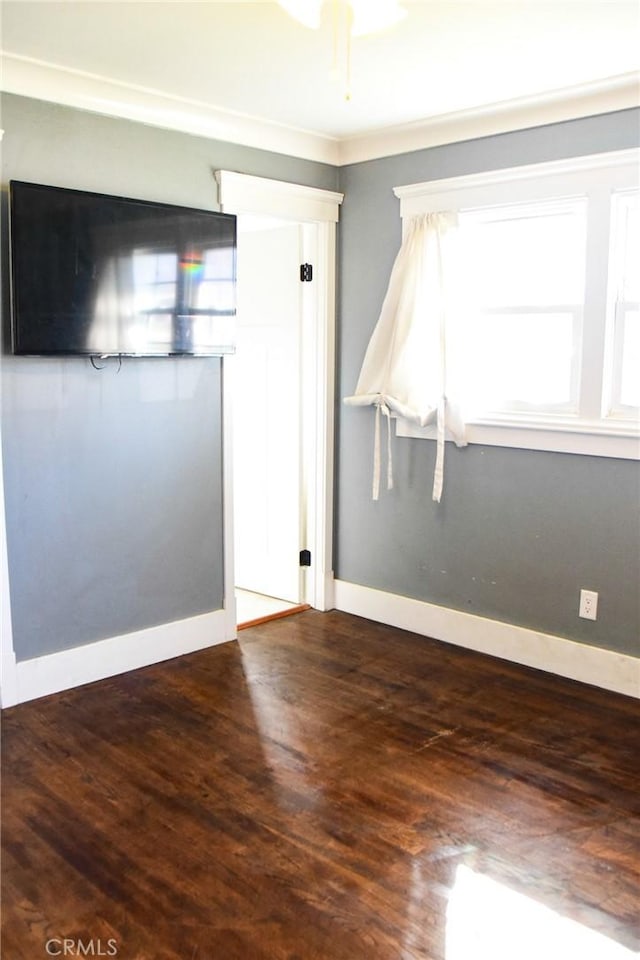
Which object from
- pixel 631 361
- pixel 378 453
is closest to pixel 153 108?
pixel 378 453

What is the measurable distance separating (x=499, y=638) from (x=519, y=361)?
4.17 feet

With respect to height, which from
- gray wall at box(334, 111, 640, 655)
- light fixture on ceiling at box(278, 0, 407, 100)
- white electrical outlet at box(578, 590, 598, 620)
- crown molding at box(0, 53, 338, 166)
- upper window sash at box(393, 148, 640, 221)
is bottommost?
white electrical outlet at box(578, 590, 598, 620)

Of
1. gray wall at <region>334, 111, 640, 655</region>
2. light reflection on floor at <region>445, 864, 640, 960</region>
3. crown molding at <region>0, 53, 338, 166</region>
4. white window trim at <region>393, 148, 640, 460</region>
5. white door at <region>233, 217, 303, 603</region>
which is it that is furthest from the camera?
white door at <region>233, 217, 303, 603</region>

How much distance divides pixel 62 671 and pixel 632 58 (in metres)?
3.19

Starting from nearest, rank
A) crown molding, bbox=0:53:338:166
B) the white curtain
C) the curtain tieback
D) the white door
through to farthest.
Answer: crown molding, bbox=0:53:338:166
the white curtain
the curtain tieback
the white door

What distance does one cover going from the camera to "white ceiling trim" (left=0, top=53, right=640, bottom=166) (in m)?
3.14

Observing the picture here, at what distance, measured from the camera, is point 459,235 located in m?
3.83

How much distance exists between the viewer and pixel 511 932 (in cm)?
210

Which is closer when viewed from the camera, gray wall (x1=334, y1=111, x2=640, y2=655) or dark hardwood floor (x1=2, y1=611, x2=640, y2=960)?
dark hardwood floor (x1=2, y1=611, x2=640, y2=960)

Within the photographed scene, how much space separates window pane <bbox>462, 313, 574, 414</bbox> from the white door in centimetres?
105

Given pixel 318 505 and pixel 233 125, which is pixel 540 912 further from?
pixel 233 125

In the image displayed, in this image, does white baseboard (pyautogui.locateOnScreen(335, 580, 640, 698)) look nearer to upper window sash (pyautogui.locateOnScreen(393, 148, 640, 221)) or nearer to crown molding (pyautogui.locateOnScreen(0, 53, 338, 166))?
upper window sash (pyautogui.locateOnScreen(393, 148, 640, 221))

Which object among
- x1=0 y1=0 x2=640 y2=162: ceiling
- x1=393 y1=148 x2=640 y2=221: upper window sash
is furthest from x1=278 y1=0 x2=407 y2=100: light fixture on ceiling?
x1=393 y1=148 x2=640 y2=221: upper window sash

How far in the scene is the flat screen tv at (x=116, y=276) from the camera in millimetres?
3092
